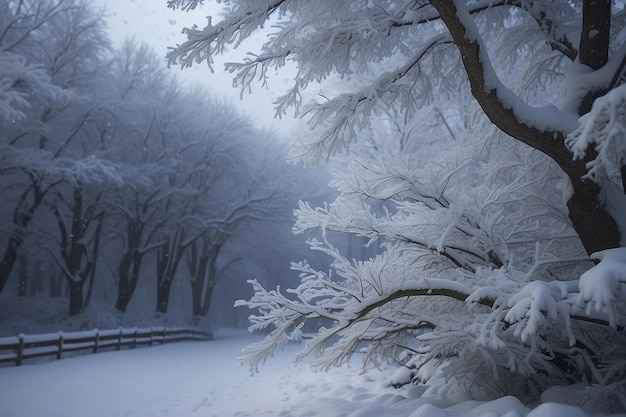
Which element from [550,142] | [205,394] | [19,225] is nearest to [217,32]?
[550,142]

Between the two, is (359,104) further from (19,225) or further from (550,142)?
(19,225)

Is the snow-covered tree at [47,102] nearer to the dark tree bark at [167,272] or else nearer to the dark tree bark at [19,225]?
the dark tree bark at [19,225]

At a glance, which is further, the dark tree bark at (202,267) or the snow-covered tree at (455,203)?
the dark tree bark at (202,267)

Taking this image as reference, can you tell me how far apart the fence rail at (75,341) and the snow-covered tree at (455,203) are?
385 inches

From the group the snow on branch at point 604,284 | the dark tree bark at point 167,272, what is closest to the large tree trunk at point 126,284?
the dark tree bark at point 167,272

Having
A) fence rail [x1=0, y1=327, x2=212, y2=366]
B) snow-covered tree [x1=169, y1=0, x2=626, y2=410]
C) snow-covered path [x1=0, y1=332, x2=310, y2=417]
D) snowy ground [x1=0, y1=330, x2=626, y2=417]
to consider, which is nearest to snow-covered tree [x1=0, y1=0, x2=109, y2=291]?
fence rail [x1=0, y1=327, x2=212, y2=366]

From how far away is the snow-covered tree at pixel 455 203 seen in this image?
4.24 meters

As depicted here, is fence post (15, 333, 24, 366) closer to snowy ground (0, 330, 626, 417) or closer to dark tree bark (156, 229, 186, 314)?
snowy ground (0, 330, 626, 417)

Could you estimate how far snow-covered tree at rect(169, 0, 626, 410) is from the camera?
424cm

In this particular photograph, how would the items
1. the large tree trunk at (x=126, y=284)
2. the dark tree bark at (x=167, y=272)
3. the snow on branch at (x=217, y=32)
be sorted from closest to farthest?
the snow on branch at (x=217, y=32) < the large tree trunk at (x=126, y=284) < the dark tree bark at (x=167, y=272)

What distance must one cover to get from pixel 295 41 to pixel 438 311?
3743 millimetres

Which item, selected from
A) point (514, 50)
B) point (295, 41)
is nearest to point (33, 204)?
point (295, 41)

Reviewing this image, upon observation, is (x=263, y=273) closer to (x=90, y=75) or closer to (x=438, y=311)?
(x=90, y=75)

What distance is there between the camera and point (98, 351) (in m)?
15.8
